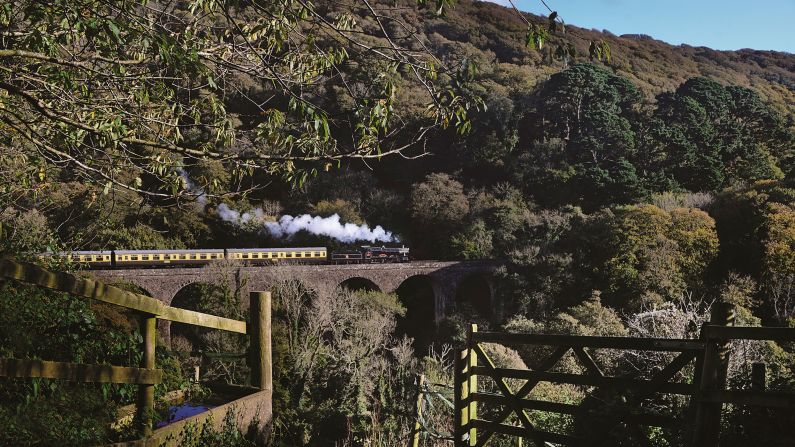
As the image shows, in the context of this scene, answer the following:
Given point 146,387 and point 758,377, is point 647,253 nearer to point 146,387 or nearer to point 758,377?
point 758,377

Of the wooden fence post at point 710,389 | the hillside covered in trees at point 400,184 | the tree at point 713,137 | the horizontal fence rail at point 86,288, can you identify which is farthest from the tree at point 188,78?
the tree at point 713,137

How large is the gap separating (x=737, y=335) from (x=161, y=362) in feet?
8.06

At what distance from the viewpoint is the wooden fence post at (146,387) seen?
2.23 meters

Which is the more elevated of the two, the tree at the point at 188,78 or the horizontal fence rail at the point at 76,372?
the tree at the point at 188,78

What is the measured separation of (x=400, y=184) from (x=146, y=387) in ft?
96.3

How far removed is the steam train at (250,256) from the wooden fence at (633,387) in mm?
18142

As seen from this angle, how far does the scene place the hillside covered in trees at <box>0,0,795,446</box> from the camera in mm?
3244

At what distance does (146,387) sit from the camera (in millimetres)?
2250

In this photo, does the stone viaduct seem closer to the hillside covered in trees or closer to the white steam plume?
the hillside covered in trees

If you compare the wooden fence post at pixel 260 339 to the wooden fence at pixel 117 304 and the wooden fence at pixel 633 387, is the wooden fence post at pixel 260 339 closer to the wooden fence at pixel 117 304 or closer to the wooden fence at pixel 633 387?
the wooden fence at pixel 117 304

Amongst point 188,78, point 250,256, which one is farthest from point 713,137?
point 188,78

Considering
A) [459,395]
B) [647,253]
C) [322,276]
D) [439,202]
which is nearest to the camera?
[459,395]

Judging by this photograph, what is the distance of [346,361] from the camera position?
1471 centimetres

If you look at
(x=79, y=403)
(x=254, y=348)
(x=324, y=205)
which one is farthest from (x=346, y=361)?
(x=324, y=205)
